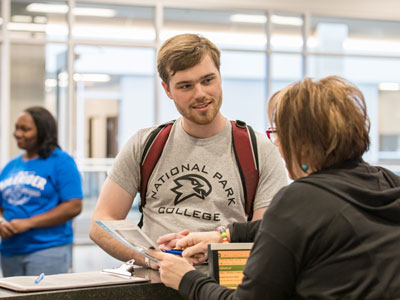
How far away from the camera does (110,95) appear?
8.83m

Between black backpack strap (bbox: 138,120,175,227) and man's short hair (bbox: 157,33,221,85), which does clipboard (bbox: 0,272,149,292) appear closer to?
black backpack strap (bbox: 138,120,175,227)

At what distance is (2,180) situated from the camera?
13.6ft

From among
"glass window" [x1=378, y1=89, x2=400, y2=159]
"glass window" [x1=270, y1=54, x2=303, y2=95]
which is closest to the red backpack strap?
"glass window" [x1=270, y1=54, x2=303, y2=95]

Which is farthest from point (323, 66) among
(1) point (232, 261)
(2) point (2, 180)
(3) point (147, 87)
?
(1) point (232, 261)

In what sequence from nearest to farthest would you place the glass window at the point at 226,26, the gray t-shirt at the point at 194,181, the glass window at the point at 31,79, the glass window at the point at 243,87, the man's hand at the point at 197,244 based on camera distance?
the man's hand at the point at 197,244 < the gray t-shirt at the point at 194,181 < the glass window at the point at 31,79 < the glass window at the point at 226,26 < the glass window at the point at 243,87

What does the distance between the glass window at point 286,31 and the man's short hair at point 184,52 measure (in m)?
7.36

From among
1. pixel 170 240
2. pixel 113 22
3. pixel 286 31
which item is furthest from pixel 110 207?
pixel 286 31

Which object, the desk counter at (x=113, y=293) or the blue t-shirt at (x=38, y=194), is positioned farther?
the blue t-shirt at (x=38, y=194)

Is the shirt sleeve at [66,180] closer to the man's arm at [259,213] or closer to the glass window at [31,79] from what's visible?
the man's arm at [259,213]

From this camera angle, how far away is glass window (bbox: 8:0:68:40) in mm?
8320

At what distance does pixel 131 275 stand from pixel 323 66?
8346mm

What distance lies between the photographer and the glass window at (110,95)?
8570 mm

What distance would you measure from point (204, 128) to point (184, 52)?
0.33 meters

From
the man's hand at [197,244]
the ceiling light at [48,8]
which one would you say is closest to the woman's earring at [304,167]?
the man's hand at [197,244]
